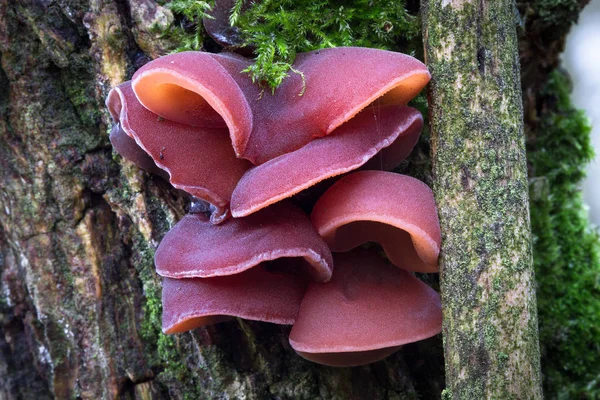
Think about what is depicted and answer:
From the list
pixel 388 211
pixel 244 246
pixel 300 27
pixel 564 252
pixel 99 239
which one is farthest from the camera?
pixel 564 252

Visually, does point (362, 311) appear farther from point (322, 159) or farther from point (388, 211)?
point (322, 159)

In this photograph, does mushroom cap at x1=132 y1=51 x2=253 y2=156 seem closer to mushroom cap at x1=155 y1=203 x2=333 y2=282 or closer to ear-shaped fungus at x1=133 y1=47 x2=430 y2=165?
ear-shaped fungus at x1=133 y1=47 x2=430 y2=165

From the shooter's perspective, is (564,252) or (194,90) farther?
(564,252)

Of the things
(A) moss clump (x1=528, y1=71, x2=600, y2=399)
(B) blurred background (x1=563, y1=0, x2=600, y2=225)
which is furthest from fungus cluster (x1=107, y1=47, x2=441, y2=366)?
(B) blurred background (x1=563, y1=0, x2=600, y2=225)

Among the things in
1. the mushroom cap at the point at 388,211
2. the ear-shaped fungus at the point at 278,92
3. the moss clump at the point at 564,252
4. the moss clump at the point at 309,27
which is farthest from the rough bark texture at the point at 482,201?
the moss clump at the point at 564,252

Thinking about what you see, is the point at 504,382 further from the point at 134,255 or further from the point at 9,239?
the point at 9,239

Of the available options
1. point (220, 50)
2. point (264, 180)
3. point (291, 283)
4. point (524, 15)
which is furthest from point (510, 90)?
point (524, 15)

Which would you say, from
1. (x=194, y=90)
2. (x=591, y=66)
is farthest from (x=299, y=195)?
(x=591, y=66)
